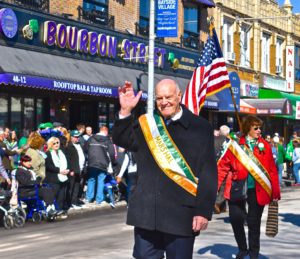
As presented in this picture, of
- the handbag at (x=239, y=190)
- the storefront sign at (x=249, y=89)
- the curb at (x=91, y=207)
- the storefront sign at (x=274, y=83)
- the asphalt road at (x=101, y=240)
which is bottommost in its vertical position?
the curb at (x=91, y=207)

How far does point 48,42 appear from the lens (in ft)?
70.0

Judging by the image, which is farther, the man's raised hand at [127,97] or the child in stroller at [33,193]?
the child in stroller at [33,193]

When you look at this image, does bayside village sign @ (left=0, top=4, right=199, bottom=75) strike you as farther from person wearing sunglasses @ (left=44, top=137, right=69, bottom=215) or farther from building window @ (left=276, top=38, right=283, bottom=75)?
building window @ (left=276, top=38, right=283, bottom=75)

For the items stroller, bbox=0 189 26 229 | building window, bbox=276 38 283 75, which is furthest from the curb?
building window, bbox=276 38 283 75

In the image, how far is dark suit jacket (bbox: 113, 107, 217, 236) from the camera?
555 centimetres

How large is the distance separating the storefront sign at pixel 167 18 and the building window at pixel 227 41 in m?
9.46

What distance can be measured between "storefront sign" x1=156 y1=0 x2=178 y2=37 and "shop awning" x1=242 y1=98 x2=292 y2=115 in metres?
10.7

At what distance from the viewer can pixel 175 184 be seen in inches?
221

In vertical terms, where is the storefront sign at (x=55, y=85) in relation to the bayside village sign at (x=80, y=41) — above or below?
below

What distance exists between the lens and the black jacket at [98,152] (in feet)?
56.5

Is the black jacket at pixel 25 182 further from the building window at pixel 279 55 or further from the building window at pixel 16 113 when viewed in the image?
the building window at pixel 279 55

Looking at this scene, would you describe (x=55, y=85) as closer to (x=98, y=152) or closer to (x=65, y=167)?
(x=98, y=152)

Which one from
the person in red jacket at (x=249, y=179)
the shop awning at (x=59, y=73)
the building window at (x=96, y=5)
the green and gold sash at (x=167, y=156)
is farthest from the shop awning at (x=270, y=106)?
the green and gold sash at (x=167, y=156)

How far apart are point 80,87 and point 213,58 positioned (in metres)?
4.84
